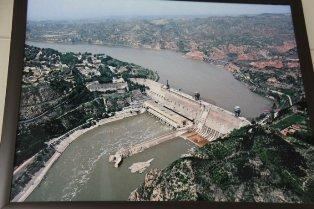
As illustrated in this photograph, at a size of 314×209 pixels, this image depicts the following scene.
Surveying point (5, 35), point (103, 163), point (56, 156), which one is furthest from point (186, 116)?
point (5, 35)

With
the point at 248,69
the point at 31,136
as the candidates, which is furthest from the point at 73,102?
the point at 248,69

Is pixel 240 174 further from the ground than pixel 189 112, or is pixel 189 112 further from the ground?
pixel 189 112

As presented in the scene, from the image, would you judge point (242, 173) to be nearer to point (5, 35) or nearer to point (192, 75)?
point (192, 75)

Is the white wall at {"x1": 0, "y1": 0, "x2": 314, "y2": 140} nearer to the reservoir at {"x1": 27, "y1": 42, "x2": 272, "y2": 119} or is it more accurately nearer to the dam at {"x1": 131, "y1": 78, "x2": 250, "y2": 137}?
Answer: the reservoir at {"x1": 27, "y1": 42, "x2": 272, "y2": 119}

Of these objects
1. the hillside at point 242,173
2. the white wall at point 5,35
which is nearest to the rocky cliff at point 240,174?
the hillside at point 242,173

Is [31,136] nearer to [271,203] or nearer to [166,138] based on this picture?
[166,138]

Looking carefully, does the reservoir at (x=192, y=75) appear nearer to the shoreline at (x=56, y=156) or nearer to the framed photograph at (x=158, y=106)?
the framed photograph at (x=158, y=106)

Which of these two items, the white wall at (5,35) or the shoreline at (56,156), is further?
the white wall at (5,35)
